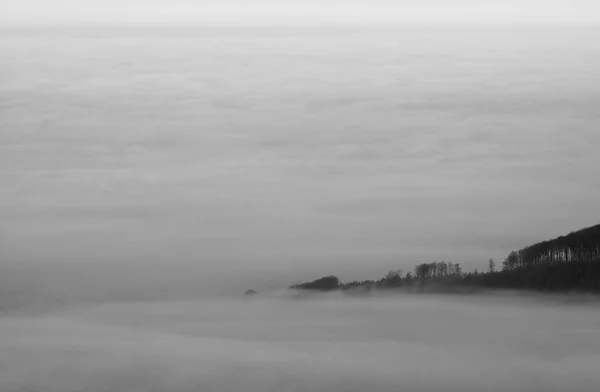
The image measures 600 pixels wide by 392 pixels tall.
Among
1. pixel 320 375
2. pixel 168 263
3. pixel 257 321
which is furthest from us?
pixel 168 263

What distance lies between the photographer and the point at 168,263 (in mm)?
114188

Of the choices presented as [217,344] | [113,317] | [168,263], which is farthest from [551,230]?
[217,344]

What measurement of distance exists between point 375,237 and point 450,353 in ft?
250

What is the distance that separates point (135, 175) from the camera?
184 meters

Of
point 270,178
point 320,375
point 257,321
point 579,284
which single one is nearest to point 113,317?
point 257,321

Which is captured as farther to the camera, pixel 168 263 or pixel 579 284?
pixel 168 263

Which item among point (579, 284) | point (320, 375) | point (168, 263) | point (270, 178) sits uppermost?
point (270, 178)

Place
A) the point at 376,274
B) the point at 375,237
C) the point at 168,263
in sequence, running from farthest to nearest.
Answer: the point at 375,237
the point at 168,263
the point at 376,274

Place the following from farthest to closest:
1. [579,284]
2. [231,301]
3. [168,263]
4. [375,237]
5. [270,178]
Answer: [270,178] < [375,237] < [168,263] < [231,301] < [579,284]

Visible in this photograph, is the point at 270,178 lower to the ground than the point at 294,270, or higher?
higher

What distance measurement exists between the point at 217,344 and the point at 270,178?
12538 cm

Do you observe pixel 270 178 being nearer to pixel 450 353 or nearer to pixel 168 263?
pixel 168 263

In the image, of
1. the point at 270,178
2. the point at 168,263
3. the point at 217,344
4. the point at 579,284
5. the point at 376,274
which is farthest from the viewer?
the point at 270,178

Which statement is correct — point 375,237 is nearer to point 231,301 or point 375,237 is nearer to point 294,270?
point 294,270
